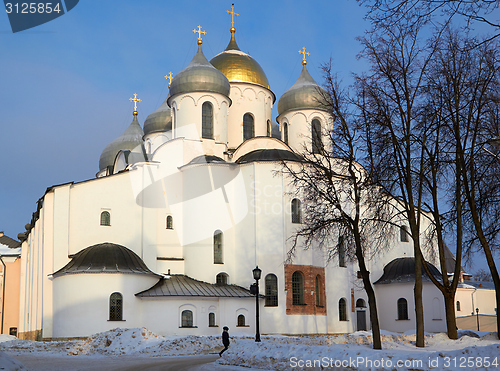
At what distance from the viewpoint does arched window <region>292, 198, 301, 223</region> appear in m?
30.5

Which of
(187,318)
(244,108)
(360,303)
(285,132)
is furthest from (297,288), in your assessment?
(244,108)

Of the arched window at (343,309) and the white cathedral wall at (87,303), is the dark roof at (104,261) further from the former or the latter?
the arched window at (343,309)

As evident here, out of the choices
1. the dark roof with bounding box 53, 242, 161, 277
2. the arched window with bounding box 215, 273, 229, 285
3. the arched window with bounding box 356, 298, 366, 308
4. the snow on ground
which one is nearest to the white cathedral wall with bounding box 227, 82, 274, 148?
the arched window with bounding box 215, 273, 229, 285

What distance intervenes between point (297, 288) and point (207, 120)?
11.0 metres

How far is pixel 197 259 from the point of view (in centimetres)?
3003

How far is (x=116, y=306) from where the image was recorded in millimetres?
26438

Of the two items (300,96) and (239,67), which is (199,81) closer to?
(239,67)

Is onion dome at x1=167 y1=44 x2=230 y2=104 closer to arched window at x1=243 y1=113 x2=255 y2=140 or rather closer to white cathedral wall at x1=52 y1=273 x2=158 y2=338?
arched window at x1=243 y1=113 x2=255 y2=140

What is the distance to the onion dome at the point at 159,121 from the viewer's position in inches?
1590

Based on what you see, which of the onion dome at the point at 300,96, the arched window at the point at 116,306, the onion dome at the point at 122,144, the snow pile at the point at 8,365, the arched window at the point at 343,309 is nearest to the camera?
the snow pile at the point at 8,365

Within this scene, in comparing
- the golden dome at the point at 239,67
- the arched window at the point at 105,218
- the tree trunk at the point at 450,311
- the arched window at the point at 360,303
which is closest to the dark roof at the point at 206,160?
the arched window at the point at 105,218

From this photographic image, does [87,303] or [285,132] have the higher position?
[285,132]

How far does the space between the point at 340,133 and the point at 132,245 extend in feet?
50.6

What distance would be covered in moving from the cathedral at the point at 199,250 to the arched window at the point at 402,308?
0.06 meters
